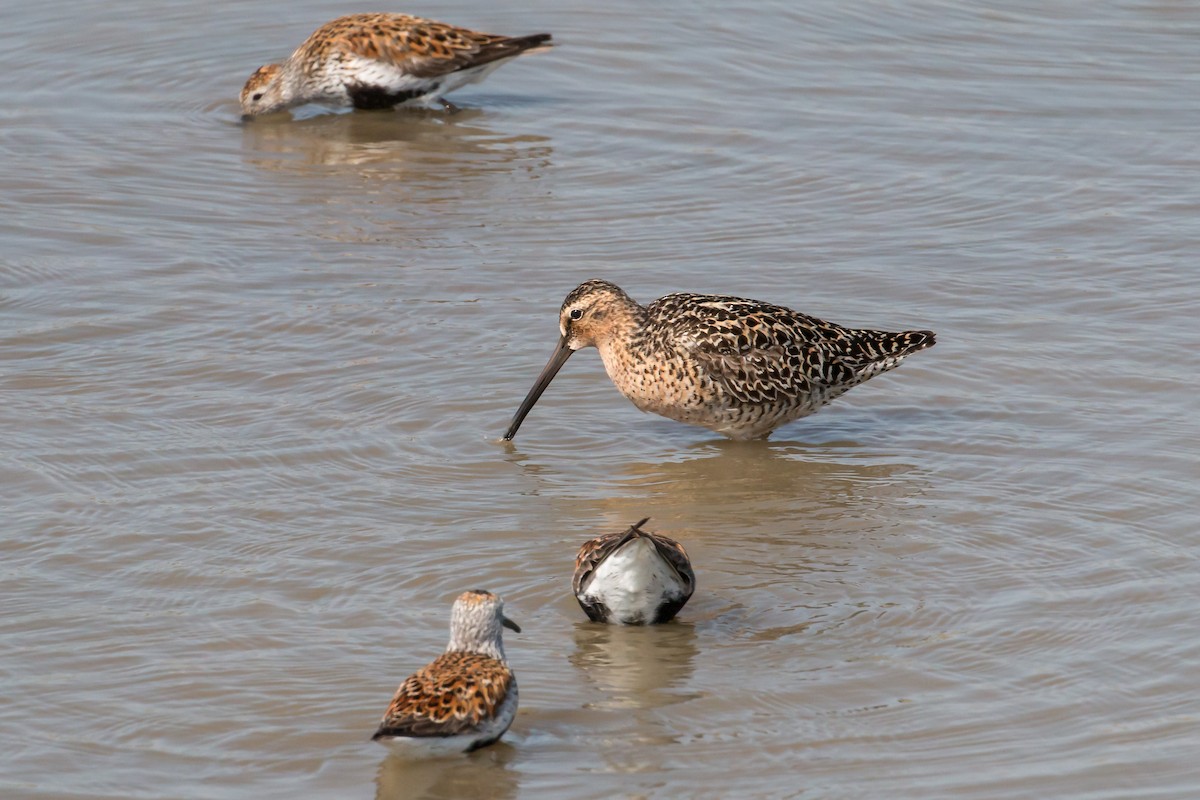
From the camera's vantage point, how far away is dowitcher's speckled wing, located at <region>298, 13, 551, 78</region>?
1533cm

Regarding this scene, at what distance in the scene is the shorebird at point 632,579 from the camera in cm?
698

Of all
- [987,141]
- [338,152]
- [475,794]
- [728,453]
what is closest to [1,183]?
[338,152]

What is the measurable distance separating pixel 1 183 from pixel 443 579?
6743 mm

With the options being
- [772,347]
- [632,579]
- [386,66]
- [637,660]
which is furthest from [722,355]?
[386,66]

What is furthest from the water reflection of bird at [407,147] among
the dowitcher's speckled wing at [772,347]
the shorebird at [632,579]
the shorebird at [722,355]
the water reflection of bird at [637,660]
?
the water reflection of bird at [637,660]

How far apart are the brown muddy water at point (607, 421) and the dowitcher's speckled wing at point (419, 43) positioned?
19.1 inches

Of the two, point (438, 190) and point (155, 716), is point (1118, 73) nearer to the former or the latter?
point (438, 190)

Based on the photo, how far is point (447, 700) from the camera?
19.4 ft

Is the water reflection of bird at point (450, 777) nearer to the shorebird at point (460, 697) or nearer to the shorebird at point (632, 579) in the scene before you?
the shorebird at point (460, 697)

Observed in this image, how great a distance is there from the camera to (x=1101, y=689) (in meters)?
6.61

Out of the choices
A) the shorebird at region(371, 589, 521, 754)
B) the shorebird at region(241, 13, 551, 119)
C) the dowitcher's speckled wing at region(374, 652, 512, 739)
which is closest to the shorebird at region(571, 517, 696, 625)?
the shorebird at region(371, 589, 521, 754)

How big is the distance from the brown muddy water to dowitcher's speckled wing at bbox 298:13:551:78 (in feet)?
1.59

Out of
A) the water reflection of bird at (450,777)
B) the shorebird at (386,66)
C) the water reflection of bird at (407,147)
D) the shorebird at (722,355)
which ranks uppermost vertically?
the shorebird at (386,66)

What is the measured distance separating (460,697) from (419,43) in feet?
33.9
